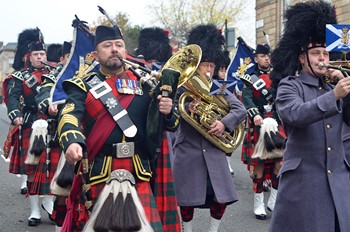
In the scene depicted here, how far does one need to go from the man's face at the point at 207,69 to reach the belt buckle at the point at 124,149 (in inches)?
78.8

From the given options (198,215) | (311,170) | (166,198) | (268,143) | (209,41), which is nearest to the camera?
(311,170)

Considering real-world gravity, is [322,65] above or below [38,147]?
above

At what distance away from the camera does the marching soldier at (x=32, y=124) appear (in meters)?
7.47

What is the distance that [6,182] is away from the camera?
34.9ft

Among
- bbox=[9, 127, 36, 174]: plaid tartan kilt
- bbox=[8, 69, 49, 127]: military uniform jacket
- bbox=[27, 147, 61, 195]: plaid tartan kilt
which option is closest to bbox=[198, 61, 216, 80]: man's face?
bbox=[27, 147, 61, 195]: plaid tartan kilt

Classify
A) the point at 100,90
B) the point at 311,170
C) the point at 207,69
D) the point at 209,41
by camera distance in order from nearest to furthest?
the point at 311,170, the point at 100,90, the point at 207,69, the point at 209,41

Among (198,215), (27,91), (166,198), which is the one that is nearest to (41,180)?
(27,91)

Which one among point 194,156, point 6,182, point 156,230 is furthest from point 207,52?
point 6,182

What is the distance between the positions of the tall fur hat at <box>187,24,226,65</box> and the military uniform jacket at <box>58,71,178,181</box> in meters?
1.99

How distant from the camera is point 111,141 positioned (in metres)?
4.47

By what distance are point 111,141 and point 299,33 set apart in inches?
58.8

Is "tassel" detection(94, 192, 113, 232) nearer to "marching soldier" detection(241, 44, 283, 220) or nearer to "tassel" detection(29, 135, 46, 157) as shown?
"tassel" detection(29, 135, 46, 157)

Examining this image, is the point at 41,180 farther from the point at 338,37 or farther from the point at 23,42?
the point at 338,37

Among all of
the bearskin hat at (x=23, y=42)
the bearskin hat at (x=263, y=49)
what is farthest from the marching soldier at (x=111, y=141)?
the bearskin hat at (x=23, y=42)
